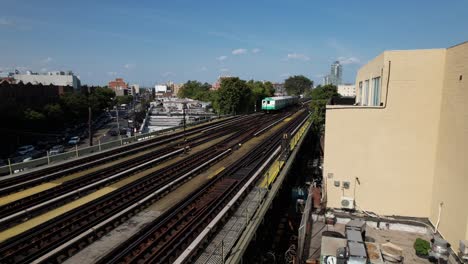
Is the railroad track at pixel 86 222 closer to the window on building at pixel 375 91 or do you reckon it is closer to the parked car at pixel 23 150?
the window on building at pixel 375 91

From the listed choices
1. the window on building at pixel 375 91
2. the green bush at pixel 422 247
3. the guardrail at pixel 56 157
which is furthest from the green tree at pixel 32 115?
the green bush at pixel 422 247

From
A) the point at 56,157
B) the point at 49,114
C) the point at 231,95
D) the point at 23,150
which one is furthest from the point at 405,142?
the point at 49,114

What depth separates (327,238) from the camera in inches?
491

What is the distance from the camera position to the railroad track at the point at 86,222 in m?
10.2

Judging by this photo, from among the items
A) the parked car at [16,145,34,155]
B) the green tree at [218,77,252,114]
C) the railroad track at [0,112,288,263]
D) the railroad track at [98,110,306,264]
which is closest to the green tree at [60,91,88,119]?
the parked car at [16,145,34,155]

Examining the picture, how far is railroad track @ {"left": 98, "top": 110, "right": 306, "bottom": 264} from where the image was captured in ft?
33.3

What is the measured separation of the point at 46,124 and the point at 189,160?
1915 inches

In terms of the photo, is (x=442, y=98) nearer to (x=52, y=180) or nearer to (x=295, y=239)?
(x=295, y=239)

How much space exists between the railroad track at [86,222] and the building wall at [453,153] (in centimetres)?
1287

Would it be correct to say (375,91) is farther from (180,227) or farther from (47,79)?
(47,79)

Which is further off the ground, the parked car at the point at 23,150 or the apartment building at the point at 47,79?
the apartment building at the point at 47,79

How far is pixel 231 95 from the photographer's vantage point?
195 ft

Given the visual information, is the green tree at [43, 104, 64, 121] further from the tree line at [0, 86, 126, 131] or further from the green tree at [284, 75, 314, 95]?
the green tree at [284, 75, 314, 95]

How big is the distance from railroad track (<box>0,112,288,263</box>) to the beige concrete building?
9.21 metres
